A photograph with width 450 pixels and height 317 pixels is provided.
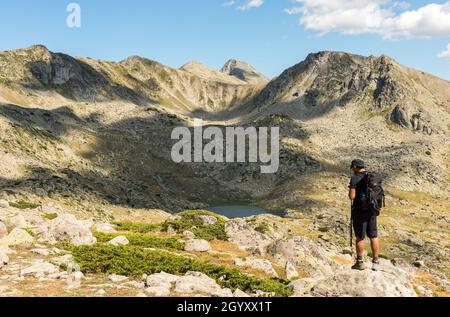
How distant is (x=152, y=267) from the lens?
19.4m

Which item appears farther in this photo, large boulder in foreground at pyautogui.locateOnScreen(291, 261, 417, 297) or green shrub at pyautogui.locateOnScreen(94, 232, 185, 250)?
green shrub at pyautogui.locateOnScreen(94, 232, 185, 250)

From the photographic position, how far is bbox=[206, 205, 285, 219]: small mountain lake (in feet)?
321

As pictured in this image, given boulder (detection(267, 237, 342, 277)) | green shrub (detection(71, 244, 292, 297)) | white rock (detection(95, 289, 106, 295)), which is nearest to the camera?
white rock (detection(95, 289, 106, 295))

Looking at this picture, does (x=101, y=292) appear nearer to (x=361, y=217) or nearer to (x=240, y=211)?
(x=361, y=217)

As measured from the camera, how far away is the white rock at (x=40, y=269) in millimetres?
17406

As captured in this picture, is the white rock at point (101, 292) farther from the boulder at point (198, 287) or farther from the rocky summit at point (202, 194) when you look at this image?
the boulder at point (198, 287)

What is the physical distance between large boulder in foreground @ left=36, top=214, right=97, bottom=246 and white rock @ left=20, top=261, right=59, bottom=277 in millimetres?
6762

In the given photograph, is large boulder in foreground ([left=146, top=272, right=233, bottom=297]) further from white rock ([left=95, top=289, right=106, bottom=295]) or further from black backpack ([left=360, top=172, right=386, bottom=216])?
black backpack ([left=360, top=172, right=386, bottom=216])

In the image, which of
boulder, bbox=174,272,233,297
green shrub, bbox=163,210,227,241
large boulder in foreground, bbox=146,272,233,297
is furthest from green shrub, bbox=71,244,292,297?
green shrub, bbox=163,210,227,241

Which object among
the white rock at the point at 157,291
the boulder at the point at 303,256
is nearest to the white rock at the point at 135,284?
the white rock at the point at 157,291

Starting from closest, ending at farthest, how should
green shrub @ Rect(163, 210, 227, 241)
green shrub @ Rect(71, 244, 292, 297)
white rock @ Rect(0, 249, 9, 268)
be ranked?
1. green shrub @ Rect(71, 244, 292, 297)
2. white rock @ Rect(0, 249, 9, 268)
3. green shrub @ Rect(163, 210, 227, 241)

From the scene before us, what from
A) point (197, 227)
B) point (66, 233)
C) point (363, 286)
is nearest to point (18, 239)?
point (66, 233)

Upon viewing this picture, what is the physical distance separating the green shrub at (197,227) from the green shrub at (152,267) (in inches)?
522

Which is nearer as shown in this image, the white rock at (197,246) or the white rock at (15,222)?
the white rock at (15,222)
